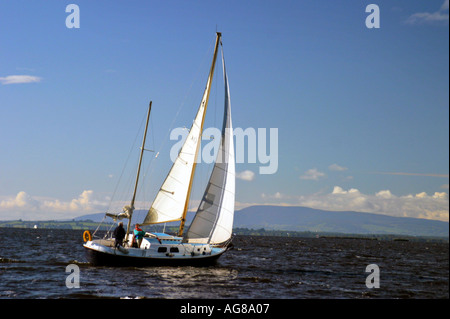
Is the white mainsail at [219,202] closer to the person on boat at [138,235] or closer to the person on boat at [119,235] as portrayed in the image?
the person on boat at [138,235]

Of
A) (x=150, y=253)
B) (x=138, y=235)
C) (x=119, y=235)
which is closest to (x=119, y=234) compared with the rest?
(x=119, y=235)

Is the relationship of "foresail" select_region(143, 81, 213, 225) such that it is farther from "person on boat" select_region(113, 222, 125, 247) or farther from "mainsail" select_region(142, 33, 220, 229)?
"person on boat" select_region(113, 222, 125, 247)

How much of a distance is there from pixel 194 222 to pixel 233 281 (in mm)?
6634

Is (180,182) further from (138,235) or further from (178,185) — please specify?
(138,235)

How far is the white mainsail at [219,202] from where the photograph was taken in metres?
38.2

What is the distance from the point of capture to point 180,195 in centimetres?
3881

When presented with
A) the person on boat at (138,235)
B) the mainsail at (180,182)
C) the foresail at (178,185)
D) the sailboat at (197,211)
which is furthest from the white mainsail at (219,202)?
the person on boat at (138,235)

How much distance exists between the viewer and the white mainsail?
125ft

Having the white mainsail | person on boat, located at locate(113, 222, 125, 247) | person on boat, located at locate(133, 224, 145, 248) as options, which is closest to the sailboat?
the white mainsail

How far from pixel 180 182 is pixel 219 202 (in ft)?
11.5
